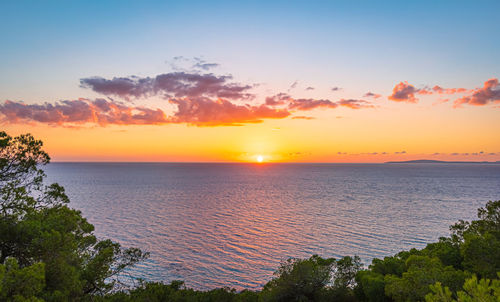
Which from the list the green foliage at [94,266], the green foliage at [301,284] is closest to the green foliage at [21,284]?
the green foliage at [94,266]

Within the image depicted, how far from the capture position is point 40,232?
11750mm

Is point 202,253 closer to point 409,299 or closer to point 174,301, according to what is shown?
point 174,301

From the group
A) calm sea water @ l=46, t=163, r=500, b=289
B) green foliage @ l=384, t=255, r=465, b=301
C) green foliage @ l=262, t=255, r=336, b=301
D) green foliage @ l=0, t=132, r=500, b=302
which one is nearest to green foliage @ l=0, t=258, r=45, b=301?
green foliage @ l=0, t=132, r=500, b=302

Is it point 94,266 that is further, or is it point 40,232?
point 94,266

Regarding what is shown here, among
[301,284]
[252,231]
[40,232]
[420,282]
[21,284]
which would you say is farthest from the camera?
[252,231]

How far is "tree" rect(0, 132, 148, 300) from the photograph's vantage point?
1173 cm

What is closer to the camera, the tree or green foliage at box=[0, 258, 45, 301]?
green foliage at box=[0, 258, 45, 301]

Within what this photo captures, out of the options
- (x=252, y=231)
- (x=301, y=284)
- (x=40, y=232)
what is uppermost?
(x=40, y=232)

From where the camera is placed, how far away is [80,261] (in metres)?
13.9

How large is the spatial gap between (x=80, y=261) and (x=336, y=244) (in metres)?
35.5

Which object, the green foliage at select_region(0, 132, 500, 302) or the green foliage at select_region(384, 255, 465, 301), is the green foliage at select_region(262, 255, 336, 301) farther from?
the green foliage at select_region(384, 255, 465, 301)

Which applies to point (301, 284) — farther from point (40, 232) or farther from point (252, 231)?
point (252, 231)

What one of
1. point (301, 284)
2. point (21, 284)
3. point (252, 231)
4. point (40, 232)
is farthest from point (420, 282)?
point (252, 231)

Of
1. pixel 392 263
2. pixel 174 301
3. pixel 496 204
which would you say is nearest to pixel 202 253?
pixel 174 301
